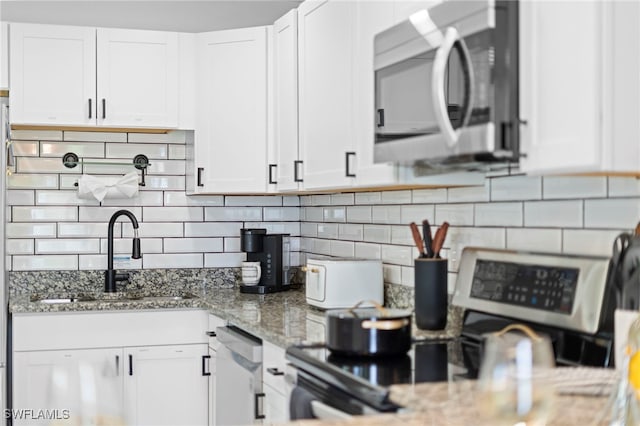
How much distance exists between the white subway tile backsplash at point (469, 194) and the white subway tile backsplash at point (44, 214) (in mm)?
2141

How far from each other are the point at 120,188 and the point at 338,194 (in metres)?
1.10

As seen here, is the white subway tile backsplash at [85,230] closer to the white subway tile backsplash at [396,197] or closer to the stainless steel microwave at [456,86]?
the white subway tile backsplash at [396,197]

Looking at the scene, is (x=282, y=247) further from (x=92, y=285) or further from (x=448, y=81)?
(x=448, y=81)

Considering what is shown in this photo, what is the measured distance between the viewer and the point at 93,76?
4145 mm

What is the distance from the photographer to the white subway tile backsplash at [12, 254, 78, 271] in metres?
4.37

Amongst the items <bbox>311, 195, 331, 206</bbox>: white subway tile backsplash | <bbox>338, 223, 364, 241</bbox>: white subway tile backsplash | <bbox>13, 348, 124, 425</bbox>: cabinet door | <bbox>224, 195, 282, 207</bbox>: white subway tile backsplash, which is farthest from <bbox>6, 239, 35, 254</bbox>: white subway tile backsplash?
<bbox>13, 348, 124, 425</bbox>: cabinet door

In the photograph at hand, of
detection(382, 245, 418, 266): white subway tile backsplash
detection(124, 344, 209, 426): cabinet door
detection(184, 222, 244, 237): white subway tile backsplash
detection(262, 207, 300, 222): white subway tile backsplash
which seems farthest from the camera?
detection(262, 207, 300, 222): white subway tile backsplash

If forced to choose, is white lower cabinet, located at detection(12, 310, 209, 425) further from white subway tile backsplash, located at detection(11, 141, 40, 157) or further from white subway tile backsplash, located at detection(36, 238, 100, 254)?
white subway tile backsplash, located at detection(11, 141, 40, 157)

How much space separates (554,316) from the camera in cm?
238

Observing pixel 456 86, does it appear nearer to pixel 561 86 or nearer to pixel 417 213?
pixel 561 86

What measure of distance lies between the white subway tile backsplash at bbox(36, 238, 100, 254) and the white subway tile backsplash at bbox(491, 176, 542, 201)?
Answer: 2.36 metres

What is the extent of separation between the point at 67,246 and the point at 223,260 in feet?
2.63

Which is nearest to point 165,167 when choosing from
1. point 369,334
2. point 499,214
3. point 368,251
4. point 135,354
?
point 135,354

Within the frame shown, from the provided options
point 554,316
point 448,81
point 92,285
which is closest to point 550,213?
point 554,316
